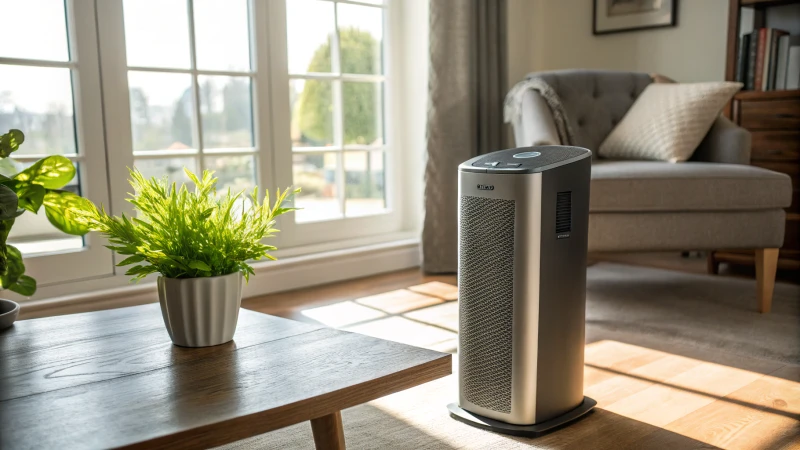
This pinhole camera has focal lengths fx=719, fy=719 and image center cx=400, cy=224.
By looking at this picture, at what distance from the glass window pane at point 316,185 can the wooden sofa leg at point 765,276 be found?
1.72m

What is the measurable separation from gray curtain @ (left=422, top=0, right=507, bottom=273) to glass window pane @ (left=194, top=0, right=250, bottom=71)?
806mm

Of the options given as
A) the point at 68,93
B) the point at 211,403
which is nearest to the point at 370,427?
the point at 211,403

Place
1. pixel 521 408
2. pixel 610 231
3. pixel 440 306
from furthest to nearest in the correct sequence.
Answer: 1. pixel 440 306
2. pixel 610 231
3. pixel 521 408

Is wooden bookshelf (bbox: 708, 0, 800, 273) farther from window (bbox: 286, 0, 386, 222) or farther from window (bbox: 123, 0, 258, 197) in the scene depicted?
window (bbox: 123, 0, 258, 197)

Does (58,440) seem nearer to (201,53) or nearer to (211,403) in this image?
(211,403)

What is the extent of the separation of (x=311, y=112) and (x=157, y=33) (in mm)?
747

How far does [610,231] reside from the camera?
238 centimetres

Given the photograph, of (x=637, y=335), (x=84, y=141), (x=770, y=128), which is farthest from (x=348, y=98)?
(x=770, y=128)

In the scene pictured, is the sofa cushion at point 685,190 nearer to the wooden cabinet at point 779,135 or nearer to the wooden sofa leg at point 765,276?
the wooden sofa leg at point 765,276

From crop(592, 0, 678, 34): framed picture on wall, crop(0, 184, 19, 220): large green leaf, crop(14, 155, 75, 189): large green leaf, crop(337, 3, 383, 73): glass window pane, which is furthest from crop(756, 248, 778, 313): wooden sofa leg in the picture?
crop(0, 184, 19, 220): large green leaf

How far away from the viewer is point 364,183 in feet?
11.0

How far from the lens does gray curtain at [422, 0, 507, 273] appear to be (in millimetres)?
3119

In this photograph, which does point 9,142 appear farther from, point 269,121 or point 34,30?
point 269,121

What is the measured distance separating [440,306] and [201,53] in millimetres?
1317
